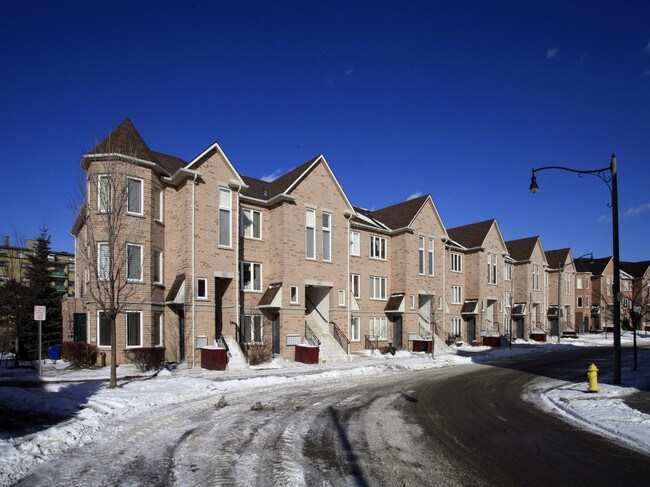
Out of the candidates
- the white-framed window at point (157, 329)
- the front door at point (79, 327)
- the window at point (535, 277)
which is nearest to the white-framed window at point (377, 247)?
the white-framed window at point (157, 329)

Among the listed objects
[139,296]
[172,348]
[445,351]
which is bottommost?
[445,351]

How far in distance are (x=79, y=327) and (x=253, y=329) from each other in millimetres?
8595

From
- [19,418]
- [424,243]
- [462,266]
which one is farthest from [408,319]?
→ [19,418]

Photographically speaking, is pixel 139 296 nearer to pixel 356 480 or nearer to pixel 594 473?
pixel 356 480

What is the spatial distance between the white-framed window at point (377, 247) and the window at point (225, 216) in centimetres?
1277

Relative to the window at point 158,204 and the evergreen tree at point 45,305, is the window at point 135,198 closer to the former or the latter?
the window at point 158,204

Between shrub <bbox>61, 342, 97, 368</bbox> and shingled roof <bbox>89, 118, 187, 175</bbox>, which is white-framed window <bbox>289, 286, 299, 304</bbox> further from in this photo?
shrub <bbox>61, 342, 97, 368</bbox>

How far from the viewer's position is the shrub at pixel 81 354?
20172 mm

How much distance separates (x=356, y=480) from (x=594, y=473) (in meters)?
3.66

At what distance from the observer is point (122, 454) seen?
8062 mm

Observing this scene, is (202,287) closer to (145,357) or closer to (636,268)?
(145,357)

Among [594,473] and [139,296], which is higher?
[139,296]

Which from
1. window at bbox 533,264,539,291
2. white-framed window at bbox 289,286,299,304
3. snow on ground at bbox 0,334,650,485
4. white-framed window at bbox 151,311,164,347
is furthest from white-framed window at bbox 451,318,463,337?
white-framed window at bbox 151,311,164,347

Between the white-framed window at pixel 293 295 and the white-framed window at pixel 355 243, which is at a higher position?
the white-framed window at pixel 355 243
